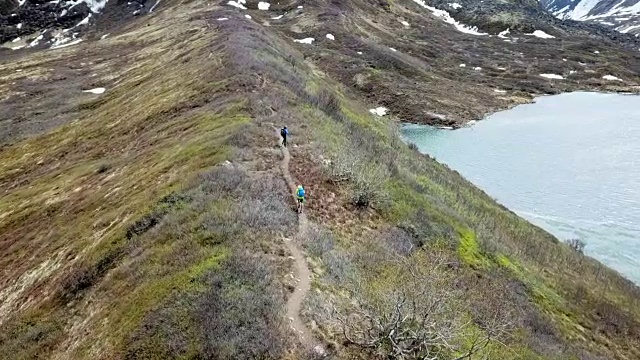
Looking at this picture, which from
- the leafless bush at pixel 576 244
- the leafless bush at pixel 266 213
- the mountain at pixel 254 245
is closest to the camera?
the mountain at pixel 254 245

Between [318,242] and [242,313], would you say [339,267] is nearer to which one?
[318,242]

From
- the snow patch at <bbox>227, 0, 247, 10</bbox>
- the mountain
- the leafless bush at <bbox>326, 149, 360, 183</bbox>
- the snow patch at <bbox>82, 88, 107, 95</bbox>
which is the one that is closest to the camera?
the mountain

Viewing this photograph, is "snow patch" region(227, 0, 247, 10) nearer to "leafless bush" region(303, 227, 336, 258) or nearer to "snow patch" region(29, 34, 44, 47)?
"snow patch" region(29, 34, 44, 47)

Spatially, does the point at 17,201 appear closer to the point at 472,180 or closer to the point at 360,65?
the point at 472,180

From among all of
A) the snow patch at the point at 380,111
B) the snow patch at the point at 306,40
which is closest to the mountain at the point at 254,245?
the snow patch at the point at 380,111

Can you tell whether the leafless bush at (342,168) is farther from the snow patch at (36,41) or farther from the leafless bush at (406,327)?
the snow patch at (36,41)

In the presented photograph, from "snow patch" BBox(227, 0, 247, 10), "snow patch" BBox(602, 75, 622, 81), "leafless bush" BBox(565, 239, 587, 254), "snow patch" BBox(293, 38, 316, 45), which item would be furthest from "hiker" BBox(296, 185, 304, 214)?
"snow patch" BBox(602, 75, 622, 81)
